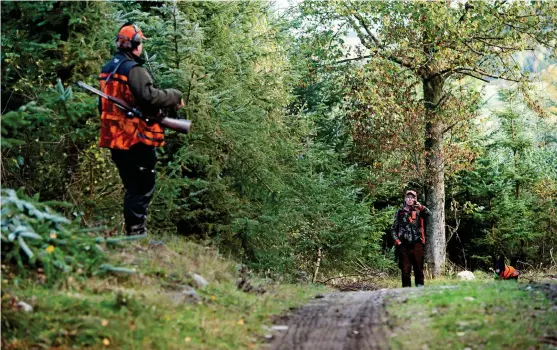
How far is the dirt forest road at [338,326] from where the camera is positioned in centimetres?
718

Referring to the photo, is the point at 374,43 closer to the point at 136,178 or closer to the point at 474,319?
the point at 136,178

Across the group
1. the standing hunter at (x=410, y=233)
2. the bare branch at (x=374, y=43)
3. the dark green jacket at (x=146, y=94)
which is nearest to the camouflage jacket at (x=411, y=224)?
the standing hunter at (x=410, y=233)

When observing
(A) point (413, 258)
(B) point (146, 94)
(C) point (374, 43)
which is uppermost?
(C) point (374, 43)

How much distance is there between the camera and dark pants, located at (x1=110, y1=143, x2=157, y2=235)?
31.0 feet

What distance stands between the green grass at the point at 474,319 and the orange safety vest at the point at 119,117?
3.57 meters

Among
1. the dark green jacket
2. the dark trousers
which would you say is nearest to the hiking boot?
the dark green jacket

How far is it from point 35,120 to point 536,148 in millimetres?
21187

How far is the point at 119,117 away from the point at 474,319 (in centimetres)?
463

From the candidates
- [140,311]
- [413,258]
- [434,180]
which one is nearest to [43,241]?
[140,311]

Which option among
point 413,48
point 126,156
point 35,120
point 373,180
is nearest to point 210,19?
point 35,120

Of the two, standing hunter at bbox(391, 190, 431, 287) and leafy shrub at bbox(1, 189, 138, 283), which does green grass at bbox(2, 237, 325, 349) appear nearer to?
leafy shrub at bbox(1, 189, 138, 283)

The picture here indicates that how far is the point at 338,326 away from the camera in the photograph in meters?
7.94

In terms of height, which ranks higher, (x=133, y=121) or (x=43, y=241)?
(x=133, y=121)

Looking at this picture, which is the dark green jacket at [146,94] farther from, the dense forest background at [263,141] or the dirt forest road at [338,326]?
the dirt forest road at [338,326]
